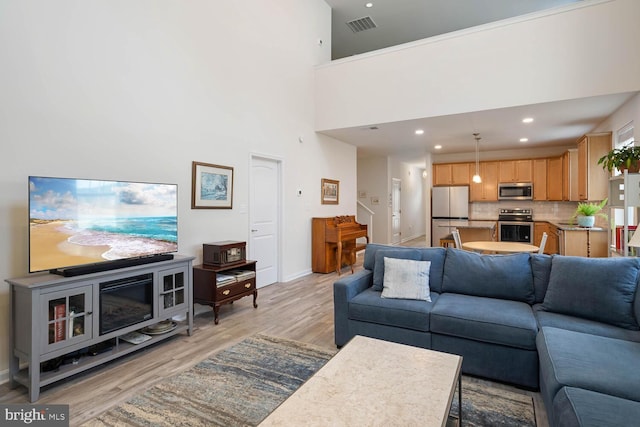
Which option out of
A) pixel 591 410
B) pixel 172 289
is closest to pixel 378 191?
pixel 172 289

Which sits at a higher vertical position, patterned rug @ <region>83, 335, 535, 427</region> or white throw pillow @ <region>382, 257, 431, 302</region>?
white throw pillow @ <region>382, 257, 431, 302</region>

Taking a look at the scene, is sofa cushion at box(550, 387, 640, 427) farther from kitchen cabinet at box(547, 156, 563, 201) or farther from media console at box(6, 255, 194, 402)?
kitchen cabinet at box(547, 156, 563, 201)

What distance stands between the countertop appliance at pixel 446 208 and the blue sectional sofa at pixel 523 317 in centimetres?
524

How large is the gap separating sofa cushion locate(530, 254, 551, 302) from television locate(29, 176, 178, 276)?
3320 millimetres

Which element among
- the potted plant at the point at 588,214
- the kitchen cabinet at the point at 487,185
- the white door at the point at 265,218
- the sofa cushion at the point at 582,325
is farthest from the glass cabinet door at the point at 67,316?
the kitchen cabinet at the point at 487,185

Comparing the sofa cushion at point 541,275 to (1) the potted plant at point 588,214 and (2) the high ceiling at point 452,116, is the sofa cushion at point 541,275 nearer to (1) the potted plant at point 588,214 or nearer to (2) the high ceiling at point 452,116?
(2) the high ceiling at point 452,116

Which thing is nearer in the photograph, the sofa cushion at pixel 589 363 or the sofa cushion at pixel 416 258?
the sofa cushion at pixel 589 363

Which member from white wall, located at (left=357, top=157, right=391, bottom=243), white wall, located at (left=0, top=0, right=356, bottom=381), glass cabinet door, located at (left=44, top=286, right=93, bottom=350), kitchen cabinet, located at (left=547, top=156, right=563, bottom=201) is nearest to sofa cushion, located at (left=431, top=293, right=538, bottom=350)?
glass cabinet door, located at (left=44, top=286, right=93, bottom=350)

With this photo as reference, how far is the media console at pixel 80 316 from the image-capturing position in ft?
7.38

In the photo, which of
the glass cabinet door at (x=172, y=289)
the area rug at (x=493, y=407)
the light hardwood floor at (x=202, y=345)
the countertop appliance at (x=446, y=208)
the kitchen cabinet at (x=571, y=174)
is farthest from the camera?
the countertop appliance at (x=446, y=208)

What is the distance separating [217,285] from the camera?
12.0 ft

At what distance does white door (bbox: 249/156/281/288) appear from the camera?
197 inches

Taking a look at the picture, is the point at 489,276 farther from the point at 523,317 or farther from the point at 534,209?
the point at 534,209

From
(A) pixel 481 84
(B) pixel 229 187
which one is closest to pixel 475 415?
(B) pixel 229 187
